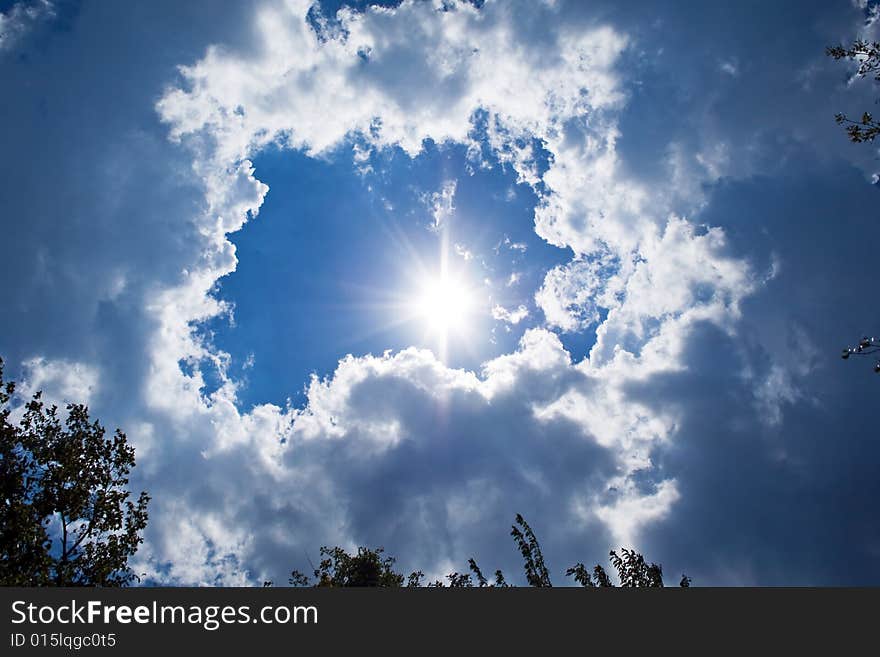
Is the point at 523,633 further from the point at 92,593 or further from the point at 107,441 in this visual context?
the point at 107,441

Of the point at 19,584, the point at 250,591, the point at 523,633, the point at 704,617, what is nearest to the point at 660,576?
the point at 704,617

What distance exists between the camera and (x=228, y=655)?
1109 centimetres

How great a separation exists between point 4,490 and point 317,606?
19.9m

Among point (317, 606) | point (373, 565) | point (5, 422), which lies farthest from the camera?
point (373, 565)

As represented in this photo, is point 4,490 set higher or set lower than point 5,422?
lower

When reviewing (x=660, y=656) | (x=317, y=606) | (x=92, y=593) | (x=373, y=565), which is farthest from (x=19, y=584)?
(x=373, y=565)

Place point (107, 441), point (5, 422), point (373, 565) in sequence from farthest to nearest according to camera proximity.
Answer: point (373, 565), point (107, 441), point (5, 422)

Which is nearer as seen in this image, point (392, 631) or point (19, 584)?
point (392, 631)

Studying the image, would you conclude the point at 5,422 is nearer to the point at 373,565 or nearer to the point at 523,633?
the point at 523,633

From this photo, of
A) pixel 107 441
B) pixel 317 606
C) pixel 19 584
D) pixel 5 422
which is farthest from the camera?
pixel 107 441

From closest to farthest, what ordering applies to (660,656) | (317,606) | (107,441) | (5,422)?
(660,656), (317,606), (5,422), (107,441)

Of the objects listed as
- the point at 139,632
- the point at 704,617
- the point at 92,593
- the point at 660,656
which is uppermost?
the point at 92,593

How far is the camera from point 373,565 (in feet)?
138

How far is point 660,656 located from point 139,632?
542 inches
